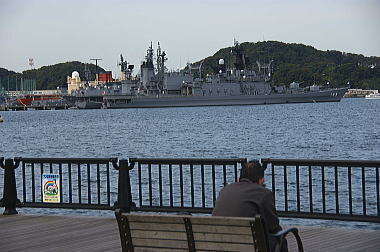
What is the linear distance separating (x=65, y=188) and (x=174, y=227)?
20551 mm

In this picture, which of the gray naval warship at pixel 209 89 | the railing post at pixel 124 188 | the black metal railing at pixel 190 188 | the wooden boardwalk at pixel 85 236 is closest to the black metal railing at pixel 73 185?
the black metal railing at pixel 190 188

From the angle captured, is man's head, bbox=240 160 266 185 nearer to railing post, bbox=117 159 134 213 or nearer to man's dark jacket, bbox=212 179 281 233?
man's dark jacket, bbox=212 179 281 233

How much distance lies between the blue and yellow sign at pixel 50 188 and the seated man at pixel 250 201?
6.68 metres

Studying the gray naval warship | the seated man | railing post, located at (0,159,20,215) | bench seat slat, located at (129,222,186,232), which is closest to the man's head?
the seated man

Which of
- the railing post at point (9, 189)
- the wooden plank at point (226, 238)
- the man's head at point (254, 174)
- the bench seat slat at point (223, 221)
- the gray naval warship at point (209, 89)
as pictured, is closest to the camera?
the bench seat slat at point (223, 221)

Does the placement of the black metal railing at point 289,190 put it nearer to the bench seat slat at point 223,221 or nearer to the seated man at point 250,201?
the seated man at point 250,201

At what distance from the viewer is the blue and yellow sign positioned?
13.1m

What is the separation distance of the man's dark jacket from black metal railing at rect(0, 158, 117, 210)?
552 cm

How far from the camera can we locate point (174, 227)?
6.62 meters

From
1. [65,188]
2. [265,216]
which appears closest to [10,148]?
[65,188]

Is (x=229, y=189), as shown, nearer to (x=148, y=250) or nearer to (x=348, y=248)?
(x=148, y=250)

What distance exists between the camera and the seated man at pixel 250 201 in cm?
668

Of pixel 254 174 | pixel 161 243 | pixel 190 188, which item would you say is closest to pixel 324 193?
pixel 254 174

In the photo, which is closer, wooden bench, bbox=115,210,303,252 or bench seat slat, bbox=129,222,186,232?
wooden bench, bbox=115,210,303,252
